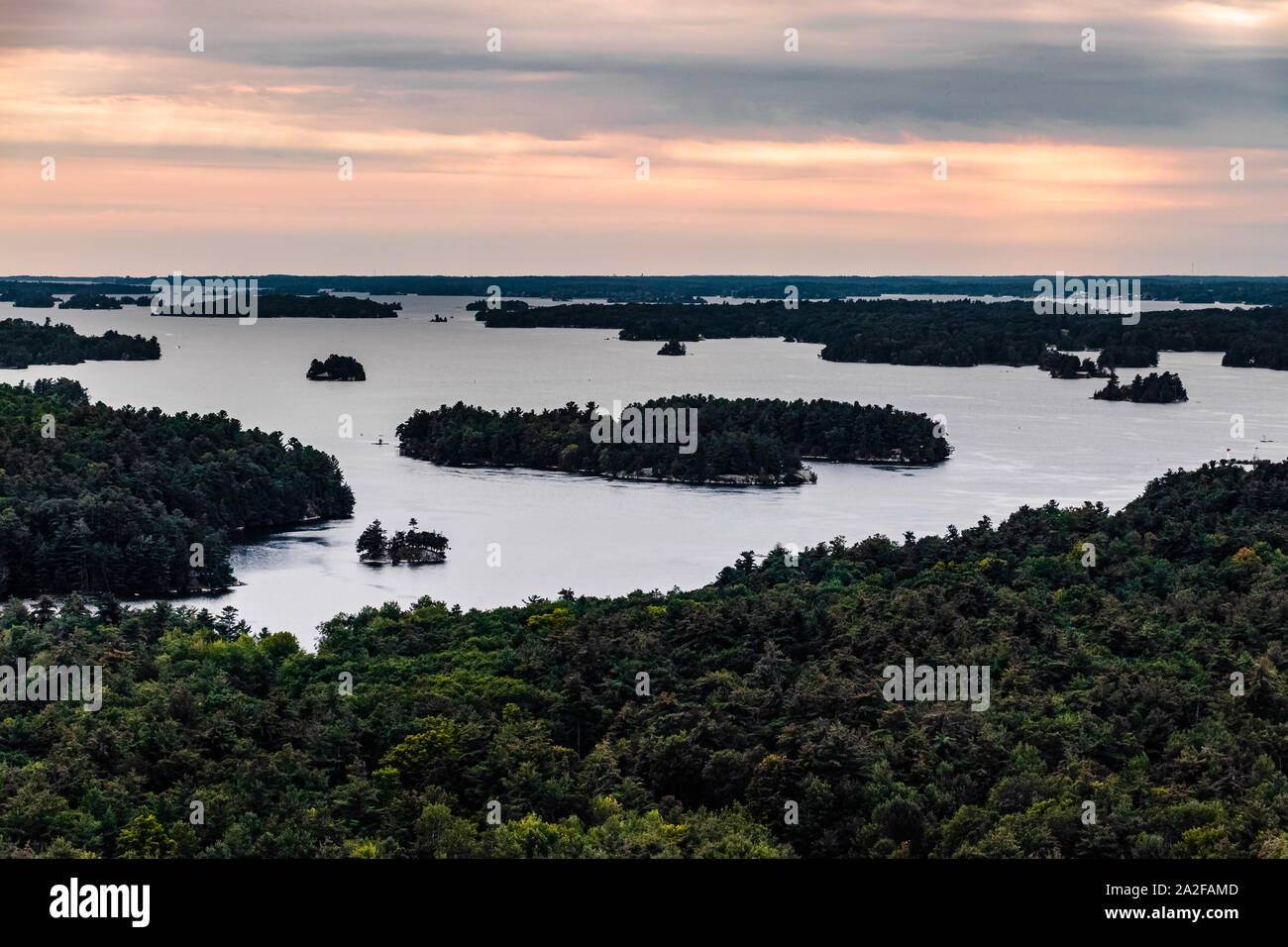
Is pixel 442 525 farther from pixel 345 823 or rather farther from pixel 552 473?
pixel 345 823

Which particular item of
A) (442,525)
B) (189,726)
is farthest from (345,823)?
(442,525)

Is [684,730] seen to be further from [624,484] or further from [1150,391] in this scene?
[1150,391]

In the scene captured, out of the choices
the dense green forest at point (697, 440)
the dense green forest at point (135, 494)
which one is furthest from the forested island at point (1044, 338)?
the dense green forest at point (135, 494)

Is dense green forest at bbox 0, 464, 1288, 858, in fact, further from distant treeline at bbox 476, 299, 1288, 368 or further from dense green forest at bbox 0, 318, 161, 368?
distant treeline at bbox 476, 299, 1288, 368

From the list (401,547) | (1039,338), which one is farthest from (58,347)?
(1039,338)

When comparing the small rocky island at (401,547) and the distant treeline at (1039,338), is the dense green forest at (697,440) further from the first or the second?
the distant treeline at (1039,338)

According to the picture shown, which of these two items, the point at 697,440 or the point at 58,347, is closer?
the point at 697,440
